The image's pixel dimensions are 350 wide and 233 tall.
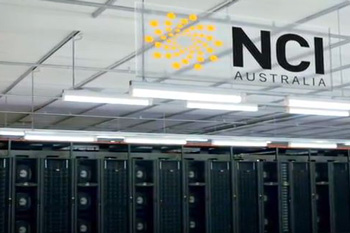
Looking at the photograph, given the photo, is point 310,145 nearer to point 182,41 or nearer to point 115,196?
point 115,196

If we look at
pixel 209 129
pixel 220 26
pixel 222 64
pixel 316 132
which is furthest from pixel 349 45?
pixel 316 132

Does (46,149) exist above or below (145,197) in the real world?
above

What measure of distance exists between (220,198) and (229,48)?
6006mm

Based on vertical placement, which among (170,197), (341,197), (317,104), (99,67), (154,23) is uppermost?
(99,67)

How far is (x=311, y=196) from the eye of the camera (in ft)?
37.0

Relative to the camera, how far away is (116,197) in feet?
32.3

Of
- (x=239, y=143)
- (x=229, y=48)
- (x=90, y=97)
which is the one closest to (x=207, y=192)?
(x=239, y=143)

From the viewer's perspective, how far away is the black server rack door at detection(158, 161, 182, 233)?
33.2ft

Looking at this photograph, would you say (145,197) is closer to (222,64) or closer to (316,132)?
(222,64)

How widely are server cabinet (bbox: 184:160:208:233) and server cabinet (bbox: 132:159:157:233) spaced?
64cm

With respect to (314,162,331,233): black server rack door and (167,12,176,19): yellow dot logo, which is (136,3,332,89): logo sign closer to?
(167,12,176,19): yellow dot logo

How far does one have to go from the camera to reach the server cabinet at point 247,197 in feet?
35.1

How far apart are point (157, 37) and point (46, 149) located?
5614mm

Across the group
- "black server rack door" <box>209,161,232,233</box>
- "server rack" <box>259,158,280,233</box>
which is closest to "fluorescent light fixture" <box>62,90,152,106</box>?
"black server rack door" <box>209,161,232,233</box>
